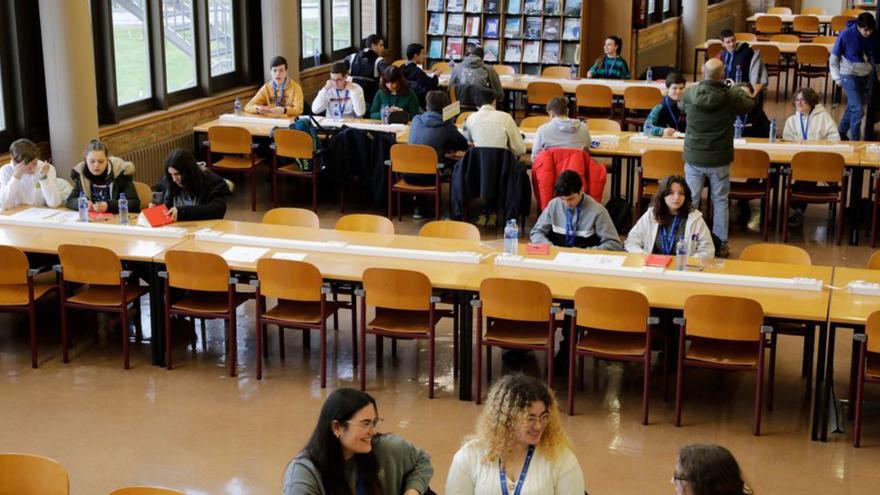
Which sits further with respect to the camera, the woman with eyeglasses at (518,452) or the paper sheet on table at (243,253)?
the paper sheet on table at (243,253)

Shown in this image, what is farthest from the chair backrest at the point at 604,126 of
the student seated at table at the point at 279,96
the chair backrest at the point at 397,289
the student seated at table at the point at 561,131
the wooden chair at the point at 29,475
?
the wooden chair at the point at 29,475

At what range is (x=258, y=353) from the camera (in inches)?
278

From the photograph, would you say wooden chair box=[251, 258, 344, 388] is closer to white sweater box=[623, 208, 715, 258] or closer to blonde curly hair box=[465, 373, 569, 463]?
white sweater box=[623, 208, 715, 258]

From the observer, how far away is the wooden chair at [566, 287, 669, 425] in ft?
20.6

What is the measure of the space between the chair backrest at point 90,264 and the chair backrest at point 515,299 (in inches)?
85.7

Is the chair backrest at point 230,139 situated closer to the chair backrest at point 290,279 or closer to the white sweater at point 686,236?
the chair backrest at point 290,279

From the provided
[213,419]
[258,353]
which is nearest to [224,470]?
[213,419]

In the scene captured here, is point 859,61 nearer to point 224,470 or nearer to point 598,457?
point 598,457

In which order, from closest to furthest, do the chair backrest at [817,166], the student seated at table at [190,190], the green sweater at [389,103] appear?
the student seated at table at [190,190], the chair backrest at [817,166], the green sweater at [389,103]

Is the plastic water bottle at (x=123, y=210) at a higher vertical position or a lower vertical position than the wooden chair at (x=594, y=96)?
lower

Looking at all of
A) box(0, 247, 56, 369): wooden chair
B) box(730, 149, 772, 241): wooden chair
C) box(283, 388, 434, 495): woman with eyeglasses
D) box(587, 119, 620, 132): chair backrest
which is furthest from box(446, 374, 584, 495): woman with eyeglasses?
box(587, 119, 620, 132): chair backrest

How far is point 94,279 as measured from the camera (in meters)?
7.14

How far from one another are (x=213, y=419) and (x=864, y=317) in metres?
3.36

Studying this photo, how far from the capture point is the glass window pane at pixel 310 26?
47.4 ft
